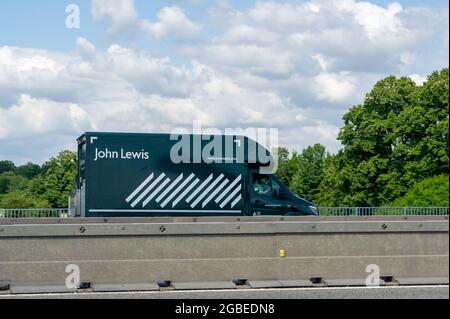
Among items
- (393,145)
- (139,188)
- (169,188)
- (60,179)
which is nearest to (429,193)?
(393,145)

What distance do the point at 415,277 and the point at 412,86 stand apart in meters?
57.9

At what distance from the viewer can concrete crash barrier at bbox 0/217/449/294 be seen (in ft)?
50.8

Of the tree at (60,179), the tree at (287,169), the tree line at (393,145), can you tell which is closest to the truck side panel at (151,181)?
the tree line at (393,145)

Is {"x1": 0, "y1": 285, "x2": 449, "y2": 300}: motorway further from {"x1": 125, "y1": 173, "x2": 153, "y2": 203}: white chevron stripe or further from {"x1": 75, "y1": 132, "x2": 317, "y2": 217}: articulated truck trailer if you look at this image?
{"x1": 125, "y1": 173, "x2": 153, "y2": 203}: white chevron stripe

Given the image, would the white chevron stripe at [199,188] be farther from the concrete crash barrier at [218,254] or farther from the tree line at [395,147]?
the tree line at [395,147]

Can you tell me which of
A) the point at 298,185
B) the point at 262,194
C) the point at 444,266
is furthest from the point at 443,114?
the point at 298,185

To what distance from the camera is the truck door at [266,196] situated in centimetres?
2622

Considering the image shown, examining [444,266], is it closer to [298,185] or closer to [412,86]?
[412,86]

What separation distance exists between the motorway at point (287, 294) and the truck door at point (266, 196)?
10347 mm

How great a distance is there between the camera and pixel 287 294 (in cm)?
1503

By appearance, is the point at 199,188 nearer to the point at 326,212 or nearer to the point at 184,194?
the point at 184,194

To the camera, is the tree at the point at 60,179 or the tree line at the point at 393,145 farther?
the tree at the point at 60,179

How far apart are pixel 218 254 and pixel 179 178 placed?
432 inches

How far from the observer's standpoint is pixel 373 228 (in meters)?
16.5
